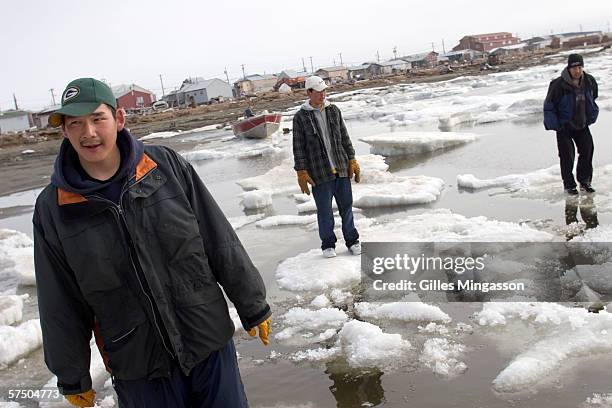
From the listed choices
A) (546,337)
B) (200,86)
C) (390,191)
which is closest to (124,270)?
(546,337)

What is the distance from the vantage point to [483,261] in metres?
5.45

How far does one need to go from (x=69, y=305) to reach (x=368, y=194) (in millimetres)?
7164

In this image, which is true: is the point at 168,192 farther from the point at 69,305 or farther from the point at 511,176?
the point at 511,176

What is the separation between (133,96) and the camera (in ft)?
302

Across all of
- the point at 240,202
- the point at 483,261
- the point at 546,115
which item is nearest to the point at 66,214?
the point at 483,261

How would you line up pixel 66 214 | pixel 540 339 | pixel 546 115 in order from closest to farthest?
1. pixel 66 214
2. pixel 540 339
3. pixel 546 115

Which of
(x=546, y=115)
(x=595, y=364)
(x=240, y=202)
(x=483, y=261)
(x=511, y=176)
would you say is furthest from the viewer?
(x=240, y=202)

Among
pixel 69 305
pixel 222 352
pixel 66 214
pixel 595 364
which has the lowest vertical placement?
pixel 595 364

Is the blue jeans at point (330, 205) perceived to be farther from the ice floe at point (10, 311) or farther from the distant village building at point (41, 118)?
the distant village building at point (41, 118)

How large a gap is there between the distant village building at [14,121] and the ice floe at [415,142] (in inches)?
3090

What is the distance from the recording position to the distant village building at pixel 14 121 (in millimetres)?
79438

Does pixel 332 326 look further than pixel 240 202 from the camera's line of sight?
No

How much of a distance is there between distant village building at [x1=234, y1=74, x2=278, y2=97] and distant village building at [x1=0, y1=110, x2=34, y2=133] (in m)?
34.5

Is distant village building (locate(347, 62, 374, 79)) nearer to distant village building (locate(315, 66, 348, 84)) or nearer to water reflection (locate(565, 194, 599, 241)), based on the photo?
distant village building (locate(315, 66, 348, 84))
